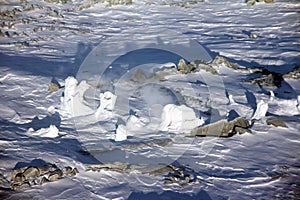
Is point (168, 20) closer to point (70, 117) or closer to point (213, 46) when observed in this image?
point (213, 46)

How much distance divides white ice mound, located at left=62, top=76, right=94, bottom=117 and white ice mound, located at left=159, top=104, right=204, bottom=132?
268 centimetres

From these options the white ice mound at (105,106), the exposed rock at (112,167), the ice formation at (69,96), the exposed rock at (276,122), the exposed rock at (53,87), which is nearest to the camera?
the exposed rock at (112,167)

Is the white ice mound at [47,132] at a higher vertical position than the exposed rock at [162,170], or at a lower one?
higher

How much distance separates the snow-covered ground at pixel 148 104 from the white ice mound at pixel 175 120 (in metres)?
0.03

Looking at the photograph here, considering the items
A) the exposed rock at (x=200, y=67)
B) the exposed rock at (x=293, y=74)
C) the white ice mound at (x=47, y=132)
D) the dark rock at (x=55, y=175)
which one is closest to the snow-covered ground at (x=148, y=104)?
the white ice mound at (x=47, y=132)

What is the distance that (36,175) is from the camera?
8594mm

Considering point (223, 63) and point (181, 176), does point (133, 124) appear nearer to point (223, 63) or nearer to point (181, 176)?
point (181, 176)

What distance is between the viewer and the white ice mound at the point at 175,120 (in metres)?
11.5

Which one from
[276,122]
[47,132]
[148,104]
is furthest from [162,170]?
[276,122]

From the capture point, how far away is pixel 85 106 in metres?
12.9

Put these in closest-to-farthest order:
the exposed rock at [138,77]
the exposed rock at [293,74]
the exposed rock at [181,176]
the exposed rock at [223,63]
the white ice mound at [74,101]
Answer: the exposed rock at [181,176], the white ice mound at [74,101], the exposed rock at [138,77], the exposed rock at [293,74], the exposed rock at [223,63]

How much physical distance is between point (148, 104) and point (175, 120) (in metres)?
1.95

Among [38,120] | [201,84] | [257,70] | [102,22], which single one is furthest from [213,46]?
[38,120]

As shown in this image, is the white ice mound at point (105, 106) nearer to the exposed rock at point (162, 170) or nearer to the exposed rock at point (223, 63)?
the exposed rock at point (162, 170)
